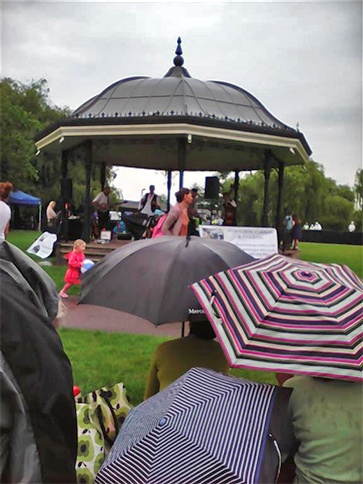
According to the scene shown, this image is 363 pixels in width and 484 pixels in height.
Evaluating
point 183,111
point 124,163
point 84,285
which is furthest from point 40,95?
point 84,285

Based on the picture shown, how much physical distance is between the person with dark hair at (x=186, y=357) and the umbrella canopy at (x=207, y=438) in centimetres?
82

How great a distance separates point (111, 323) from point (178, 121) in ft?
19.6

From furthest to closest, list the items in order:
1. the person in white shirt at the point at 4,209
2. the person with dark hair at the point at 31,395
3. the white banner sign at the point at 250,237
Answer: the white banner sign at the point at 250,237 → the person in white shirt at the point at 4,209 → the person with dark hair at the point at 31,395

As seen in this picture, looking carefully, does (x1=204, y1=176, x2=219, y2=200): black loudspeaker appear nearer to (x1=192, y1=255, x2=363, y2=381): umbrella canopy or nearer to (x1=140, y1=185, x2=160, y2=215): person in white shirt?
(x1=140, y1=185, x2=160, y2=215): person in white shirt

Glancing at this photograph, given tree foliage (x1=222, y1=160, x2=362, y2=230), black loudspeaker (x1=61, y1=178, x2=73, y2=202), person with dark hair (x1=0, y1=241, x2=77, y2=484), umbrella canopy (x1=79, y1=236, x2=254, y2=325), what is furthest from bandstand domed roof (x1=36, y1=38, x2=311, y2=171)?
tree foliage (x1=222, y1=160, x2=362, y2=230)

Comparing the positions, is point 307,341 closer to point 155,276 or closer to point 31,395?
point 31,395

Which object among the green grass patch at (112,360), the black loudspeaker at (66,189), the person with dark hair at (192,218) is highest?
the black loudspeaker at (66,189)

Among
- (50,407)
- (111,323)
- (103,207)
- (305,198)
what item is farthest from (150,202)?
(305,198)

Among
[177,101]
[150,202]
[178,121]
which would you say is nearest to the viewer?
[178,121]

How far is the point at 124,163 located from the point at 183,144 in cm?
791

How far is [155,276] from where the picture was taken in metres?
3.03

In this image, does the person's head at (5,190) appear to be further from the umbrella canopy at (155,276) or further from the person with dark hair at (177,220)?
the umbrella canopy at (155,276)

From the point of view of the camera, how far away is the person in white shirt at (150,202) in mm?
15961

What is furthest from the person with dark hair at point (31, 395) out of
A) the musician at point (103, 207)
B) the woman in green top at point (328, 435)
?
the musician at point (103, 207)
